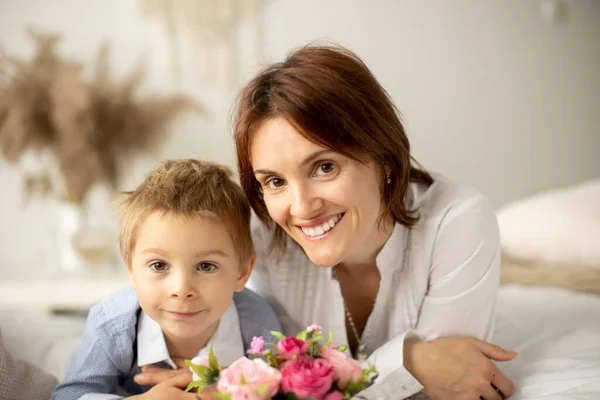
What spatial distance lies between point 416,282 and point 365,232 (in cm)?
24

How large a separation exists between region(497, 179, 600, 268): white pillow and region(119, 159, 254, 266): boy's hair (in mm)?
1450

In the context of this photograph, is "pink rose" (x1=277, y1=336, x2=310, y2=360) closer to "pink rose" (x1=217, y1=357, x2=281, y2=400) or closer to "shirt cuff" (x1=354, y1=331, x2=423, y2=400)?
"pink rose" (x1=217, y1=357, x2=281, y2=400)

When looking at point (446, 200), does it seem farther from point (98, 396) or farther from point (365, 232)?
point (98, 396)

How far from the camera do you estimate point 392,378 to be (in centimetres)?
132

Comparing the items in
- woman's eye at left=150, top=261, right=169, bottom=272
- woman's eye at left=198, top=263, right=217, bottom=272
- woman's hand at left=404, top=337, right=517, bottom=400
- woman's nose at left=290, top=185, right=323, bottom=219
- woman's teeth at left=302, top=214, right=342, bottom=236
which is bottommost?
woman's hand at left=404, top=337, right=517, bottom=400

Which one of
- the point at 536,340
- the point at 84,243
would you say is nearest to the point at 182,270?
the point at 536,340

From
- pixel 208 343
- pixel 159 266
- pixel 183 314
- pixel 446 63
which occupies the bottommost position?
pixel 208 343

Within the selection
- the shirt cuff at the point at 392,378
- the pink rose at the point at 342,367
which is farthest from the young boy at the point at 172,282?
the pink rose at the point at 342,367

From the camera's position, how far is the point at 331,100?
4.18ft

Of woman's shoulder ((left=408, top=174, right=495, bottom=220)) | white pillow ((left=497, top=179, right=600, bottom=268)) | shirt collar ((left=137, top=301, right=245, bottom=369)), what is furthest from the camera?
white pillow ((left=497, top=179, right=600, bottom=268))

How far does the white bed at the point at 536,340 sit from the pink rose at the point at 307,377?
23.6 inches

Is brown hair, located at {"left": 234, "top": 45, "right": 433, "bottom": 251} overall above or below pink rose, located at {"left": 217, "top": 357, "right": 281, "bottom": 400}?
above

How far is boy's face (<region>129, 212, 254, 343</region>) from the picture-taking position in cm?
129

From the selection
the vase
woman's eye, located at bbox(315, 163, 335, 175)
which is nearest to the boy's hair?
woman's eye, located at bbox(315, 163, 335, 175)
